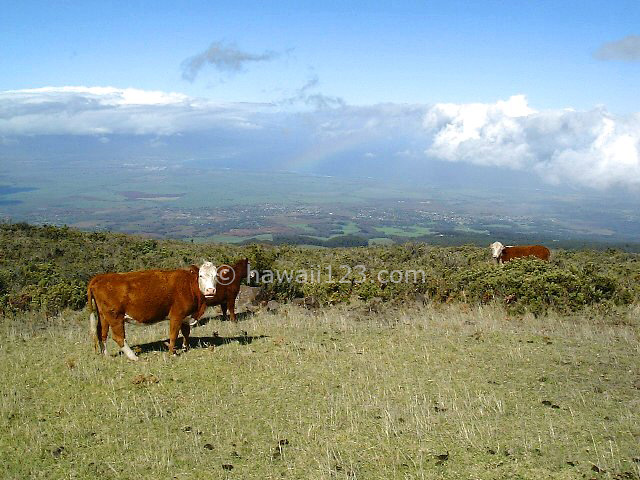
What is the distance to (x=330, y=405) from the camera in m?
8.15

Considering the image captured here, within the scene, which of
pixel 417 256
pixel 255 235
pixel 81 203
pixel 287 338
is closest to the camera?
pixel 287 338

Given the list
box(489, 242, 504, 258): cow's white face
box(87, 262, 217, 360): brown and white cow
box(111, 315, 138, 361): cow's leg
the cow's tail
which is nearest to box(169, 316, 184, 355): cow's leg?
box(87, 262, 217, 360): brown and white cow

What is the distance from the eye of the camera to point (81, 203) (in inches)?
4441

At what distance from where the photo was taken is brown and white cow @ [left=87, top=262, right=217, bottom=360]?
34.9ft

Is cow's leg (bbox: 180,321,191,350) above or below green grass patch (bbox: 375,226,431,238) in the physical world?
above

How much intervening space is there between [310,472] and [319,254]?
21.9 metres

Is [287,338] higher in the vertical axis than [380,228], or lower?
higher

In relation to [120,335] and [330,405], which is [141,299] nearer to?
[120,335]

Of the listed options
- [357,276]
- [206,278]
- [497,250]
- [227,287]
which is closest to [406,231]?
[497,250]

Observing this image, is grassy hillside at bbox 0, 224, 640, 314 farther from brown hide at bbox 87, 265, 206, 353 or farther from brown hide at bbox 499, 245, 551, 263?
brown hide at bbox 87, 265, 206, 353

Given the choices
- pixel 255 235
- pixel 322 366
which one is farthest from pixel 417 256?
pixel 255 235

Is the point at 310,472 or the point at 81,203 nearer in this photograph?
the point at 310,472

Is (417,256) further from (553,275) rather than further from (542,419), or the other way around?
(542,419)

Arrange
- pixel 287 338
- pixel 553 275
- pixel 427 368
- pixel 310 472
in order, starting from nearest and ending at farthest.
Result: pixel 310 472 → pixel 427 368 → pixel 287 338 → pixel 553 275
